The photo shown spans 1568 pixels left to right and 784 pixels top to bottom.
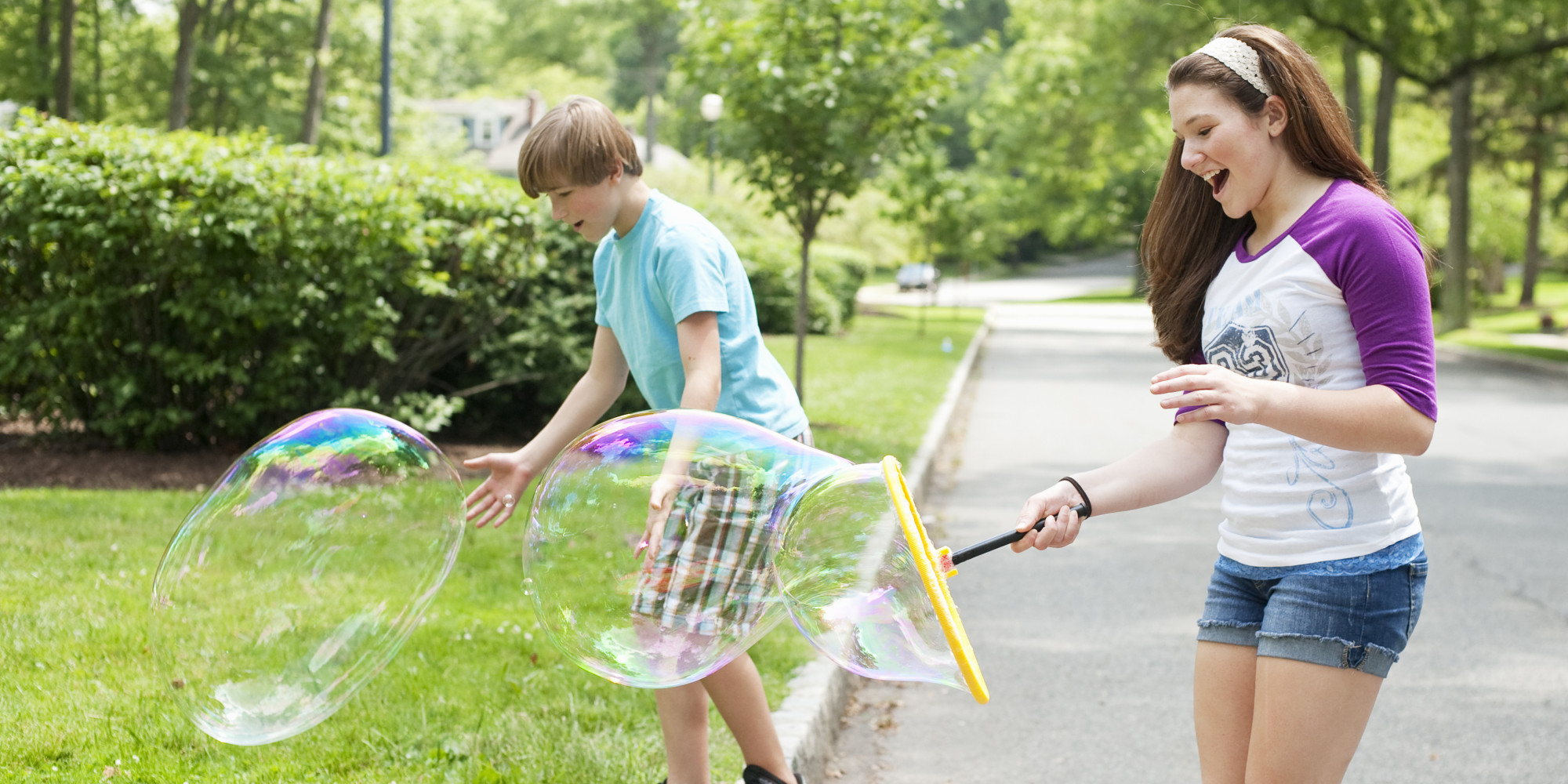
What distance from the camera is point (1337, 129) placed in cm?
210

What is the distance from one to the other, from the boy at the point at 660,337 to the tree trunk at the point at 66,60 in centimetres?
2015

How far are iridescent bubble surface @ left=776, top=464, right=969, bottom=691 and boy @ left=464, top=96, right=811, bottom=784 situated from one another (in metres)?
0.29

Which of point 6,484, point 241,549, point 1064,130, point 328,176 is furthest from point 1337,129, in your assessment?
point 1064,130

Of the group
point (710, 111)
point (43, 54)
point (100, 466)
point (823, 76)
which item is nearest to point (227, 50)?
point (43, 54)

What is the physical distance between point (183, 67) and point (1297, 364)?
24.1 meters

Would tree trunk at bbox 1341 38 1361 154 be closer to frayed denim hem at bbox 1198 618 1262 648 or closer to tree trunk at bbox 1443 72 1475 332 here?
tree trunk at bbox 1443 72 1475 332

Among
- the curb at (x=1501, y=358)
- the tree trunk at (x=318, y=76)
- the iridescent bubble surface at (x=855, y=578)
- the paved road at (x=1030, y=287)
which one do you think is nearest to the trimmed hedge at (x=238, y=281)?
the iridescent bubble surface at (x=855, y=578)

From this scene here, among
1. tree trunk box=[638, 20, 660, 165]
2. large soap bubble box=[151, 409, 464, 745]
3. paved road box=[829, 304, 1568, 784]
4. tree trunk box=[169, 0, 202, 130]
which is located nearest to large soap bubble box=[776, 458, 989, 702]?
large soap bubble box=[151, 409, 464, 745]

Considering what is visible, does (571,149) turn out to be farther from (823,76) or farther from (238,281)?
(823,76)

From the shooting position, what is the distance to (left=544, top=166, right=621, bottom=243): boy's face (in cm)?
269

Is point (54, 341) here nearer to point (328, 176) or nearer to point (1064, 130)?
point (328, 176)

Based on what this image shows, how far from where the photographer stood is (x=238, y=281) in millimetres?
7461

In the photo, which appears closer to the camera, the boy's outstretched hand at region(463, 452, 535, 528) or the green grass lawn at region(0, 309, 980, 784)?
the boy's outstretched hand at region(463, 452, 535, 528)

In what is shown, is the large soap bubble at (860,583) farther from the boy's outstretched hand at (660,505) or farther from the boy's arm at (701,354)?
the boy's arm at (701,354)
